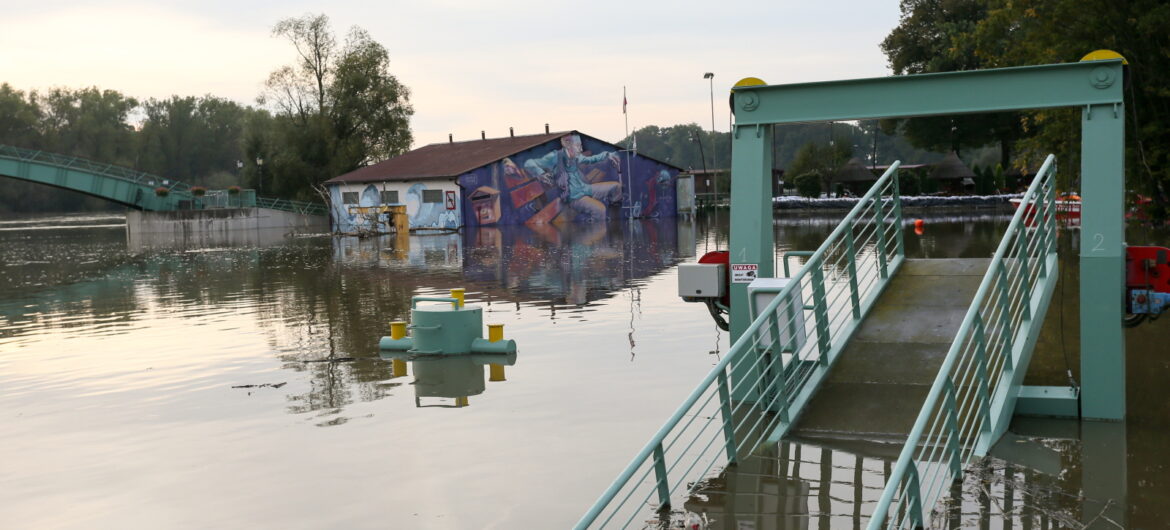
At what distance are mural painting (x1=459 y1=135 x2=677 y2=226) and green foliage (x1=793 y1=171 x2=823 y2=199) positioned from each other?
10.5 metres

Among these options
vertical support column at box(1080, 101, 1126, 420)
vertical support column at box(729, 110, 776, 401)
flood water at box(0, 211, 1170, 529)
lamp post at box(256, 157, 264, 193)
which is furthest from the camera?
lamp post at box(256, 157, 264, 193)

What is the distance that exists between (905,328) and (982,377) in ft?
7.55

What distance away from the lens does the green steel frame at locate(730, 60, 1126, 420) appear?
8.81 meters

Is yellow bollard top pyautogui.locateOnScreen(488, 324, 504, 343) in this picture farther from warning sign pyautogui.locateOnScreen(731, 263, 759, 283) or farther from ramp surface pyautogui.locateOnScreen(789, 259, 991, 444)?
ramp surface pyautogui.locateOnScreen(789, 259, 991, 444)

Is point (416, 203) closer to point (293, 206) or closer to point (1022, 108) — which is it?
point (293, 206)

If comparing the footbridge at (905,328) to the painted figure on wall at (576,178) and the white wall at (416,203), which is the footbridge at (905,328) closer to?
the white wall at (416,203)

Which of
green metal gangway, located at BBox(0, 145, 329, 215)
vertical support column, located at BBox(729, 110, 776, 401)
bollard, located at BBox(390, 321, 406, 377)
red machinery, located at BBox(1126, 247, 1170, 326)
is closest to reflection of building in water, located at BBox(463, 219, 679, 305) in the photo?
bollard, located at BBox(390, 321, 406, 377)

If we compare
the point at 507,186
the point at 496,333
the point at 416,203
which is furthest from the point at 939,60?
the point at 496,333

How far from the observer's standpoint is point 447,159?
2368 inches

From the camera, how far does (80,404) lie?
11070 mm

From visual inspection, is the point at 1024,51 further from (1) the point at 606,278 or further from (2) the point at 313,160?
(2) the point at 313,160

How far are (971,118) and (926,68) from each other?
6.11 metres

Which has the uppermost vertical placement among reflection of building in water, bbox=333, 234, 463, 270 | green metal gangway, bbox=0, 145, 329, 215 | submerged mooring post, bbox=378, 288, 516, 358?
green metal gangway, bbox=0, 145, 329, 215

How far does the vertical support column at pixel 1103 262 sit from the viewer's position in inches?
346
